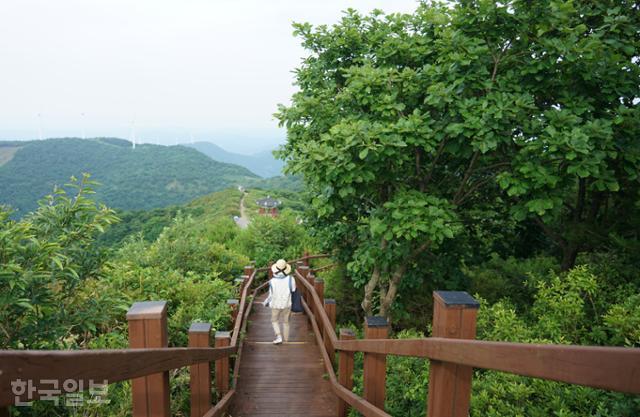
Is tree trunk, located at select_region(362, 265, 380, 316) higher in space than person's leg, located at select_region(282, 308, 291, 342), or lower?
higher

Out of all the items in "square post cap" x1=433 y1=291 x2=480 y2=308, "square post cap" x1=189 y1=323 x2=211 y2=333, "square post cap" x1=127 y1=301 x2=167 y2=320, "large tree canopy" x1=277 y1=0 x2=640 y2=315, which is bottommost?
"square post cap" x1=189 y1=323 x2=211 y2=333

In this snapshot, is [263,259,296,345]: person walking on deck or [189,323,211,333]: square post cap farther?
[263,259,296,345]: person walking on deck

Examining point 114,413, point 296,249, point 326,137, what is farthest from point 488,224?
point 296,249

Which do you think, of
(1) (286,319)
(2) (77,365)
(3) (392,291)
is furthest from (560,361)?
(1) (286,319)

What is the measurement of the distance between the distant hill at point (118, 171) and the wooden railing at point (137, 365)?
303ft

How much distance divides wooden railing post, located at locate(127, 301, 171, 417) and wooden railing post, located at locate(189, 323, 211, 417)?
142cm

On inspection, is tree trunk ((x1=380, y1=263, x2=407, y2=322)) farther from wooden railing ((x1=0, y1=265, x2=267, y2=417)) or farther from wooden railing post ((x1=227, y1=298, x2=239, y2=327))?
wooden railing ((x1=0, y1=265, x2=267, y2=417))

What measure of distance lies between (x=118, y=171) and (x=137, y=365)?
129 m

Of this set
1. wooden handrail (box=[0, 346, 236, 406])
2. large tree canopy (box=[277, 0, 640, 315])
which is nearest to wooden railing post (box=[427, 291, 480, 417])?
wooden handrail (box=[0, 346, 236, 406])

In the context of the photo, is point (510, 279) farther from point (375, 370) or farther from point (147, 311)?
point (147, 311)

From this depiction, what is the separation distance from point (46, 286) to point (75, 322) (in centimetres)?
38

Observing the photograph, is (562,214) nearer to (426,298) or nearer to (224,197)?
(426,298)

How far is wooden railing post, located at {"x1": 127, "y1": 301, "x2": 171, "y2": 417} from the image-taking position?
1752 millimetres

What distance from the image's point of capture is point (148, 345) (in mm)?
1774
